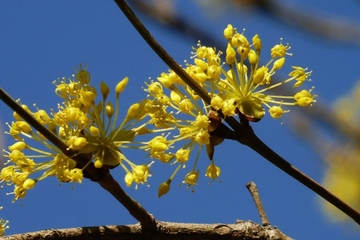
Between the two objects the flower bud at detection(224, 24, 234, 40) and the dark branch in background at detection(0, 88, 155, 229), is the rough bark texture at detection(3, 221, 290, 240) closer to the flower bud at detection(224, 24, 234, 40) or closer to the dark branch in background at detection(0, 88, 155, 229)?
the dark branch in background at detection(0, 88, 155, 229)

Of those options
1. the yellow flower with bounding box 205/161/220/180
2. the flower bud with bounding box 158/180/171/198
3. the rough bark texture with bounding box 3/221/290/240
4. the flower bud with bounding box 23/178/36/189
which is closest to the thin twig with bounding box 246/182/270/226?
the rough bark texture with bounding box 3/221/290/240

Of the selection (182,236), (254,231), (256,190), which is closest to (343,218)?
(256,190)

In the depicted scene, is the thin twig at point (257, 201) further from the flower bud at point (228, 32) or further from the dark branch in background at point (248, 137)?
the flower bud at point (228, 32)

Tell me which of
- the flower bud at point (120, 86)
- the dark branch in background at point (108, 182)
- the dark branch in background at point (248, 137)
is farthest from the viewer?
the flower bud at point (120, 86)

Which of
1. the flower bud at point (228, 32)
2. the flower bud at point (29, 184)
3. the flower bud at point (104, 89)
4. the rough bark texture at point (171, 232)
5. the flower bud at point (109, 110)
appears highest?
the flower bud at point (228, 32)

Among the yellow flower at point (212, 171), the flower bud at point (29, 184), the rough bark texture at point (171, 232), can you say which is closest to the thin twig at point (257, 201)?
the rough bark texture at point (171, 232)
